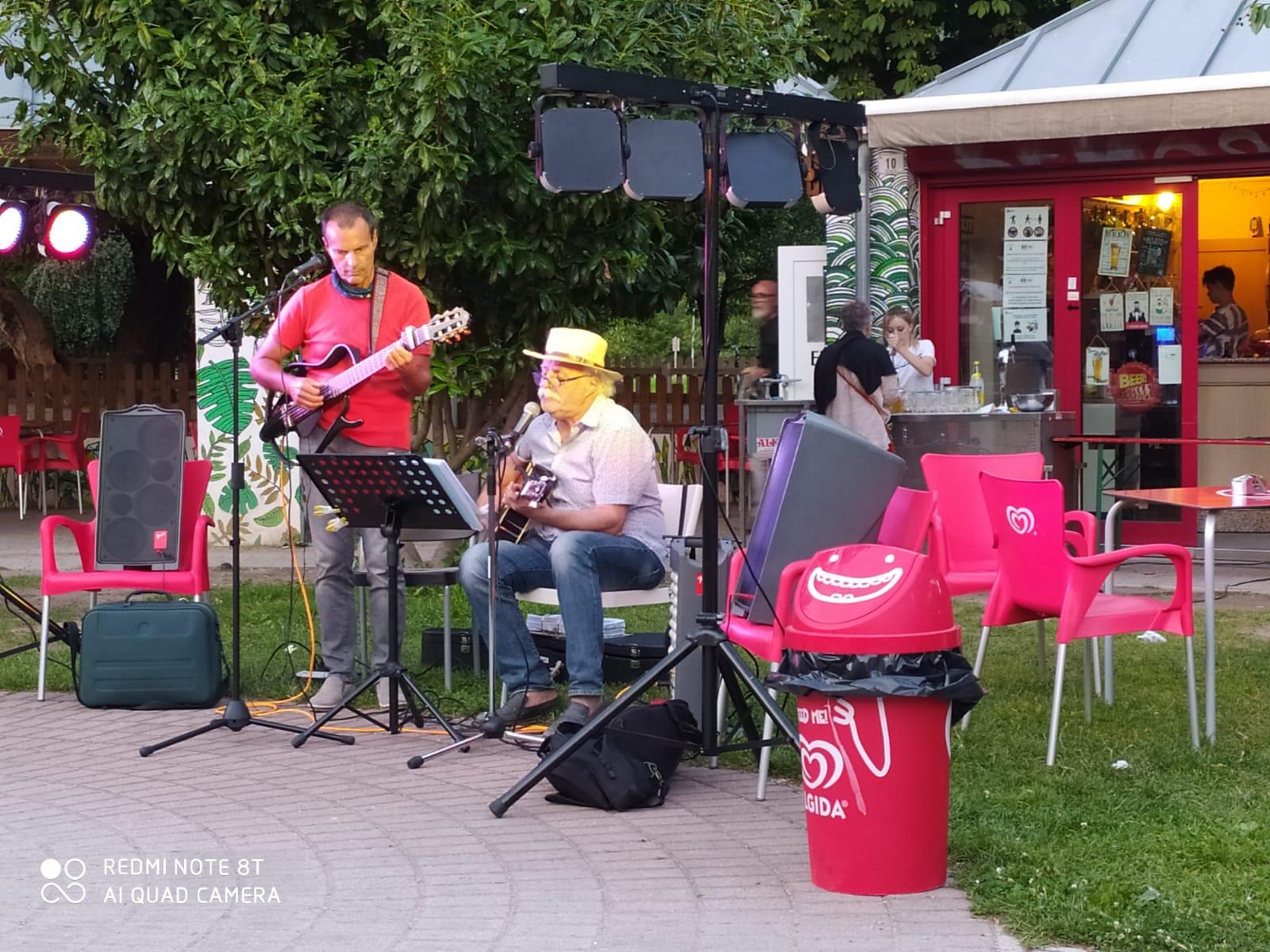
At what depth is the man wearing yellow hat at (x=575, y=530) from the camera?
601cm

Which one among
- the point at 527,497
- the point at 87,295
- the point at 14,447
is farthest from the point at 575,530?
the point at 87,295

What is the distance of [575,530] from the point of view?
6.13 metres

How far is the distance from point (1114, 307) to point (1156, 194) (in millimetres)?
804

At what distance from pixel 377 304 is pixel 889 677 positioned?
10.7ft

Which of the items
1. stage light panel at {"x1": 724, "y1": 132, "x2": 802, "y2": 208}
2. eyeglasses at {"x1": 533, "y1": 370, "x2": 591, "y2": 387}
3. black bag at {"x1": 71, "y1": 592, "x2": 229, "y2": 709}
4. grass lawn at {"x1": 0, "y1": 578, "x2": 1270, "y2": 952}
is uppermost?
stage light panel at {"x1": 724, "y1": 132, "x2": 802, "y2": 208}

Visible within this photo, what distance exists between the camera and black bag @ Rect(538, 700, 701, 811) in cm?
515

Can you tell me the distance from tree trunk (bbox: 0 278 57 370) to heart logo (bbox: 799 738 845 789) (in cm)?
1369

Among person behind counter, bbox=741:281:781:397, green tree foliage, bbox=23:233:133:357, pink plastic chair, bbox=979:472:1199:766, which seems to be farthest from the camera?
green tree foliage, bbox=23:233:133:357

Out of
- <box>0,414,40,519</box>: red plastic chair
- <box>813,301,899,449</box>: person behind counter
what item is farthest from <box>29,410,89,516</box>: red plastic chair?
<box>813,301,899,449</box>: person behind counter

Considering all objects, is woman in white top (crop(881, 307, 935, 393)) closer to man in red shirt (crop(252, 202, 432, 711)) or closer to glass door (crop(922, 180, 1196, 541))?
glass door (crop(922, 180, 1196, 541))

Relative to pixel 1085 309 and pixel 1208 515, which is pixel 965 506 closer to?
pixel 1208 515

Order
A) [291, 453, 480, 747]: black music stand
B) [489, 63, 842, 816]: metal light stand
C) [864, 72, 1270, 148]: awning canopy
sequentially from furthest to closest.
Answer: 1. [864, 72, 1270, 148]: awning canopy
2. [291, 453, 480, 747]: black music stand
3. [489, 63, 842, 816]: metal light stand

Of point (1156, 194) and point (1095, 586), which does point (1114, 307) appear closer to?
point (1156, 194)

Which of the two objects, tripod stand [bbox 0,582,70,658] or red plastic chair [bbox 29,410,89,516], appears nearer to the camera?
tripod stand [bbox 0,582,70,658]
